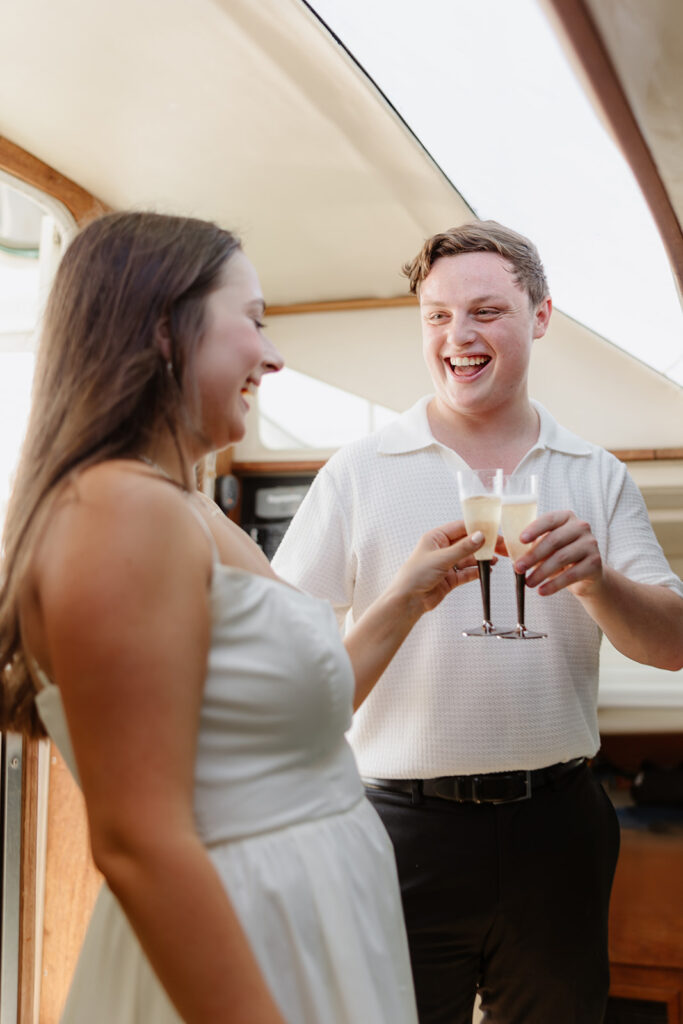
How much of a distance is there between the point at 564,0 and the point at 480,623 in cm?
103

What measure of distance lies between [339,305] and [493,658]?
7.20 feet

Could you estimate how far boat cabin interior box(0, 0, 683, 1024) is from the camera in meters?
1.47

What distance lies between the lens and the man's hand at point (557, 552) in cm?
134

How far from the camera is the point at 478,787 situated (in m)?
1.55

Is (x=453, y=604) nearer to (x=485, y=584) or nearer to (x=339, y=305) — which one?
(x=485, y=584)

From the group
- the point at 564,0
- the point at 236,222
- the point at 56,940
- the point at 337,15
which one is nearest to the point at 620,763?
the point at 56,940

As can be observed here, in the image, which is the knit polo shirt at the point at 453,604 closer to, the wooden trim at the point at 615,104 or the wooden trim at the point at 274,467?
the wooden trim at the point at 615,104

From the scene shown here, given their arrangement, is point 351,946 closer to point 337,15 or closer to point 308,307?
point 337,15

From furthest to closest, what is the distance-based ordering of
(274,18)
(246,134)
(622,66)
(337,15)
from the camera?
(246,134) → (274,18) → (337,15) → (622,66)

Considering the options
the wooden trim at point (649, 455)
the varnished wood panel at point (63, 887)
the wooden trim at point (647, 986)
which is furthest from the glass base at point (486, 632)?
the wooden trim at point (649, 455)

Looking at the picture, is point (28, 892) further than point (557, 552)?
Yes

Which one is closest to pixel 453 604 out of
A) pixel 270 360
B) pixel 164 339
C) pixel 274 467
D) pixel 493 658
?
pixel 493 658

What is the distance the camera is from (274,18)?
175 centimetres

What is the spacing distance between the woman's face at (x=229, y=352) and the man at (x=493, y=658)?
58cm
